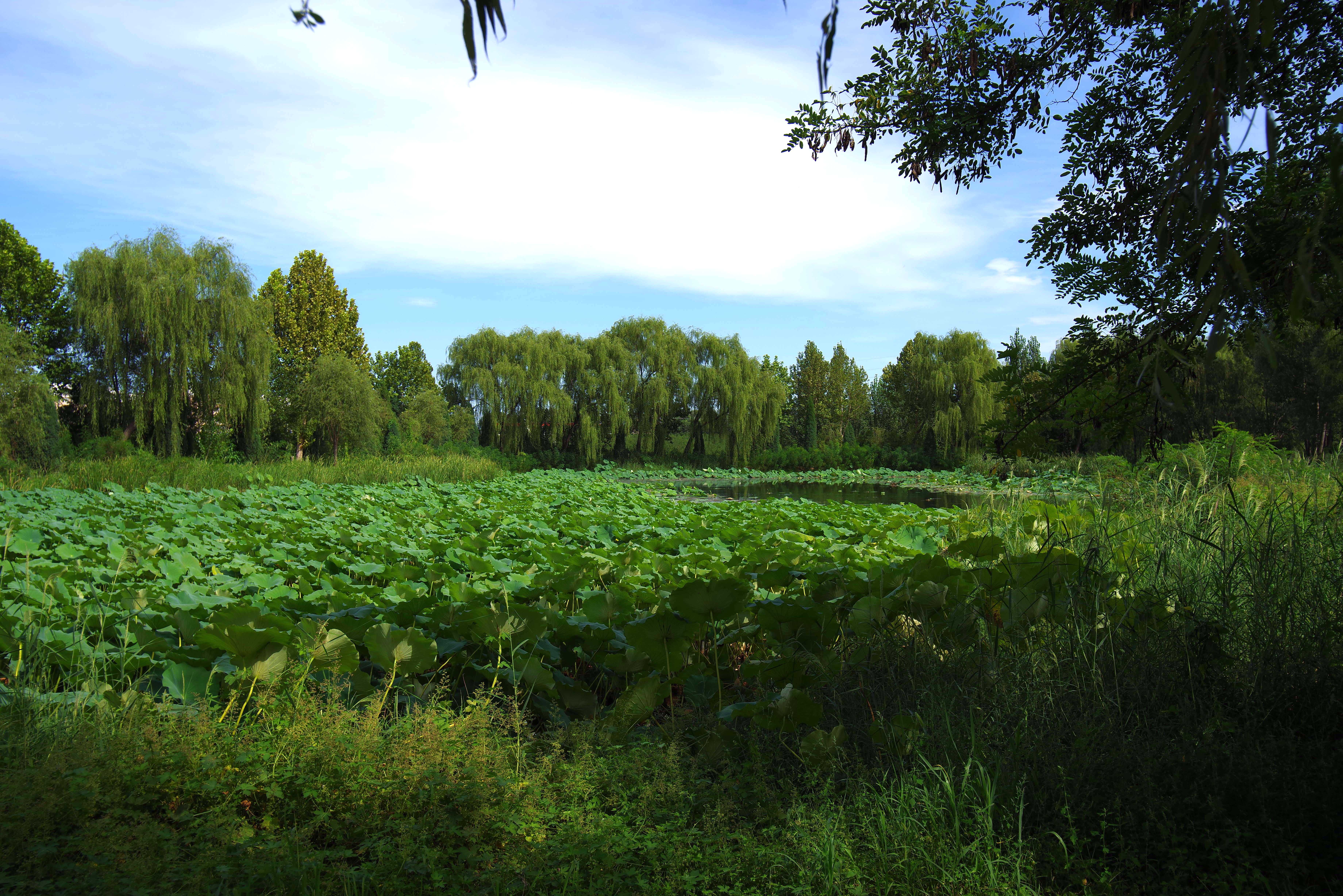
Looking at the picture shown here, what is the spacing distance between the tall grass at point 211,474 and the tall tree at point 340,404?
10.6 feet

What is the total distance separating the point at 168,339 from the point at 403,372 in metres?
25.5

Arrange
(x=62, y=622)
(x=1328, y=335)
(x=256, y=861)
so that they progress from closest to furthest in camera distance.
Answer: (x=256, y=861), (x=62, y=622), (x=1328, y=335)

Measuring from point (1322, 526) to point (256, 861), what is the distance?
453 cm

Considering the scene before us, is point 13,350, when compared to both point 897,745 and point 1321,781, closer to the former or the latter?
point 897,745

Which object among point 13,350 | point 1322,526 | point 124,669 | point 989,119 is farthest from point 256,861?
point 13,350

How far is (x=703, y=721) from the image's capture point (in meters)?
2.62

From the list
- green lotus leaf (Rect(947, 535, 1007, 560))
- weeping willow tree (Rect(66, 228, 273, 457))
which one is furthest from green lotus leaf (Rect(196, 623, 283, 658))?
weeping willow tree (Rect(66, 228, 273, 457))

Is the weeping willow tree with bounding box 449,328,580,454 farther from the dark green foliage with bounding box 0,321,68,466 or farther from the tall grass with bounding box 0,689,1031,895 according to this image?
the tall grass with bounding box 0,689,1031,895

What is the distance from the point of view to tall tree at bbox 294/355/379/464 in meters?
18.5

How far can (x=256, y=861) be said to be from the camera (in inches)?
→ 67.1

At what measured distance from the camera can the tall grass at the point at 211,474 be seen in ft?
31.0

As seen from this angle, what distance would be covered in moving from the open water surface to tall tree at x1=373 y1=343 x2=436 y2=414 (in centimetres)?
2343

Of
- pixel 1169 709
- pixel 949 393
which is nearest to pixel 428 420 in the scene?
pixel 949 393

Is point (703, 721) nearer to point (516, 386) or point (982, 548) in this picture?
point (982, 548)
